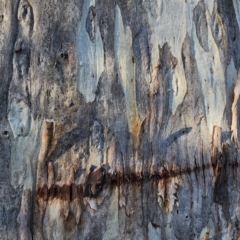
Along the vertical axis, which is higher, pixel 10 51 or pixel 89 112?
pixel 10 51

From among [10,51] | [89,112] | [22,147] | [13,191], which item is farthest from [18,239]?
[10,51]

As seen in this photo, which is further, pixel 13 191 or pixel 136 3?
pixel 136 3

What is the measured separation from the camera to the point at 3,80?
1.36 metres

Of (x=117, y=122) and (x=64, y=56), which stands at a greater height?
(x=64, y=56)

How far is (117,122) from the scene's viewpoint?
1370 mm

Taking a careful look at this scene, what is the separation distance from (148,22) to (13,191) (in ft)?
2.10

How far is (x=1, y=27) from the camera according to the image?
1.39 meters

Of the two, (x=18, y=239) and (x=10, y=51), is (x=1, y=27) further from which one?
(x=18, y=239)

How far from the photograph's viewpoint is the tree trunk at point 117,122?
1.32m

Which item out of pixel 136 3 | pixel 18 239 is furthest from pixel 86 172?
pixel 136 3

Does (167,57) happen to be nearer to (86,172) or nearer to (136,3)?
(136,3)

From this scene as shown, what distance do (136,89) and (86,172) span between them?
29 centimetres

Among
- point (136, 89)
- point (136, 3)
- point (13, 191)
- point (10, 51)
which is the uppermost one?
point (136, 3)

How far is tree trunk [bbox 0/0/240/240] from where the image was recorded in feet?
4.33
